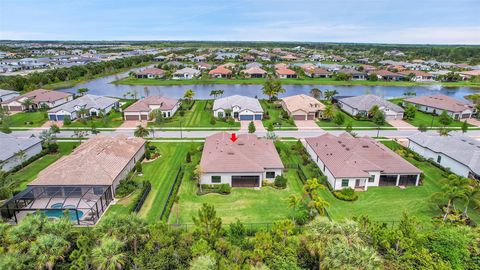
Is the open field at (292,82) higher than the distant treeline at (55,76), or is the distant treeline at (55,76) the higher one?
the distant treeline at (55,76)

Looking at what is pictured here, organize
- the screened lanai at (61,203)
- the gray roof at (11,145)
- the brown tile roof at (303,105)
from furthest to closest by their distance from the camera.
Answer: the brown tile roof at (303,105)
the gray roof at (11,145)
the screened lanai at (61,203)

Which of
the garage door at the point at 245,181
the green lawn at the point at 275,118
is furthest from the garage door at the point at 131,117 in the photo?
the garage door at the point at 245,181

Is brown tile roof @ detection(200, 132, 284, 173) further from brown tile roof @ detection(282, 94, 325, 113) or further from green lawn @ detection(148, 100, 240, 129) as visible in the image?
brown tile roof @ detection(282, 94, 325, 113)

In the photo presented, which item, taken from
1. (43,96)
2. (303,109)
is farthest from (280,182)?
(43,96)

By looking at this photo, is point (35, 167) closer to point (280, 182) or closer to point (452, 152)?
point (280, 182)

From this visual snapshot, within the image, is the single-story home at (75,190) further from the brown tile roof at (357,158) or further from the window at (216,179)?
the brown tile roof at (357,158)

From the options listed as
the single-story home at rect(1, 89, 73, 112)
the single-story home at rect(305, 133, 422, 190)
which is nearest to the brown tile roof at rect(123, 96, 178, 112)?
the single-story home at rect(1, 89, 73, 112)
